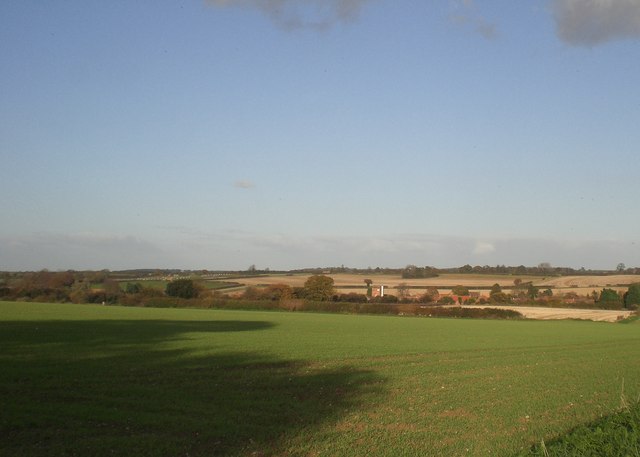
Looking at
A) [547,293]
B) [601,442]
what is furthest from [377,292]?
[601,442]

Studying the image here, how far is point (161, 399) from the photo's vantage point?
49.7 ft

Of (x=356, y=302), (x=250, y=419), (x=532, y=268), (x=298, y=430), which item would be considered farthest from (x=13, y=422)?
(x=532, y=268)

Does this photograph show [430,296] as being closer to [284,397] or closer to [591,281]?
[591,281]

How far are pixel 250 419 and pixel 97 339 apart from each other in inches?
807

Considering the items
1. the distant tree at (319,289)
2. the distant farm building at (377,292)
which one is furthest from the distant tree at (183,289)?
the distant farm building at (377,292)

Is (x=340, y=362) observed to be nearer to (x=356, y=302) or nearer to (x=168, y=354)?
(x=168, y=354)

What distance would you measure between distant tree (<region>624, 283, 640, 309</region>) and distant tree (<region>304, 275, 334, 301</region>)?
46044 mm

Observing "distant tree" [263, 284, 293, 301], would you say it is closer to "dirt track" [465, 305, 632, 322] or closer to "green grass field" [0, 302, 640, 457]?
"dirt track" [465, 305, 632, 322]

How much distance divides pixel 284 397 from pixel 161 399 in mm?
3220

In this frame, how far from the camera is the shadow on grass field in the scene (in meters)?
11.1

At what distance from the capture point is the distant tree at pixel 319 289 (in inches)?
3698

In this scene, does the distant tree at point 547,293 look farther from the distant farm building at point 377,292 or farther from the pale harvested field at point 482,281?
the distant farm building at point 377,292

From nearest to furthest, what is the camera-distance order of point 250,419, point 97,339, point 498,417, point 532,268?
point 250,419 < point 498,417 < point 97,339 < point 532,268

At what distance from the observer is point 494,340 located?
138 ft
